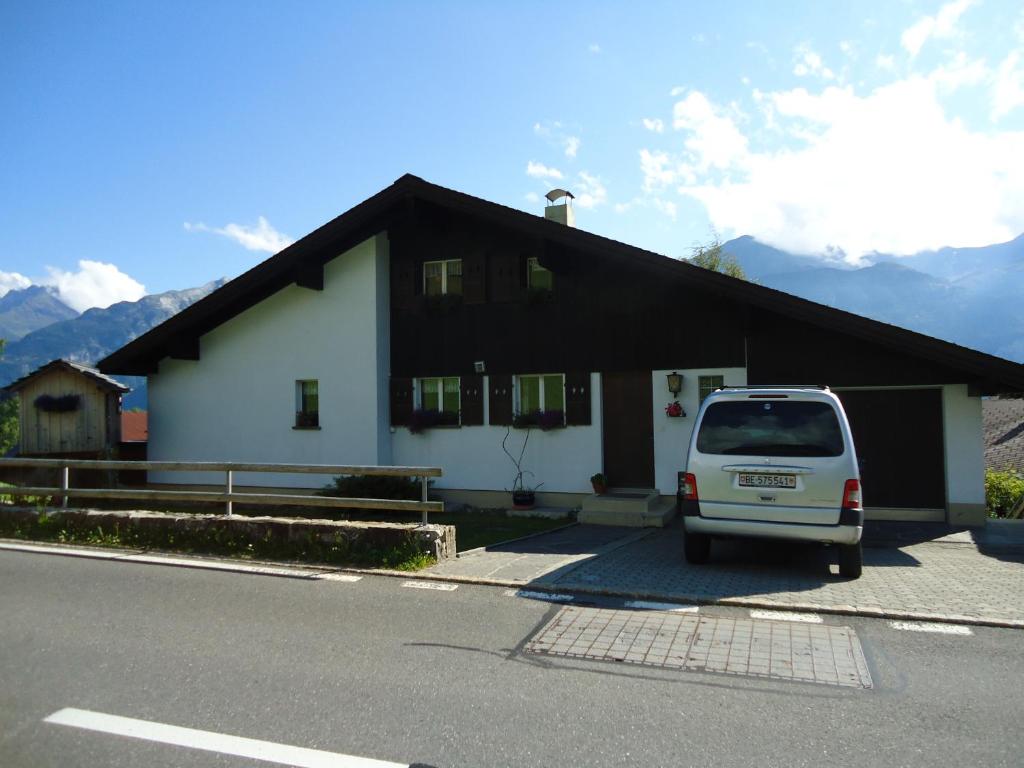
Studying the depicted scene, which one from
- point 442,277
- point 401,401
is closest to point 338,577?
point 401,401

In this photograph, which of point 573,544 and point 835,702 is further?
point 573,544

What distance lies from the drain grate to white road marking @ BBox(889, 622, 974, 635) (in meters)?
0.45

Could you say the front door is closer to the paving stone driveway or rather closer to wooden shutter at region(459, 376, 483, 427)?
wooden shutter at region(459, 376, 483, 427)

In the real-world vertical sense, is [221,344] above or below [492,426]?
above

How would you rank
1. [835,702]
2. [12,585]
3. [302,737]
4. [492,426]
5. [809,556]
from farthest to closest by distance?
[492,426] < [809,556] < [12,585] < [835,702] < [302,737]

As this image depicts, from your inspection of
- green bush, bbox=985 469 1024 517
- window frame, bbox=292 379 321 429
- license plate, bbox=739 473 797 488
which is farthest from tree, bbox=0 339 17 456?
license plate, bbox=739 473 797 488

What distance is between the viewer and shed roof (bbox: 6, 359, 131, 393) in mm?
16562

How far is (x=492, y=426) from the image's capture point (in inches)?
570

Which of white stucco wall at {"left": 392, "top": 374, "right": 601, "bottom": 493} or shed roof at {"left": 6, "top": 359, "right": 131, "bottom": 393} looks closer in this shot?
white stucco wall at {"left": 392, "top": 374, "right": 601, "bottom": 493}

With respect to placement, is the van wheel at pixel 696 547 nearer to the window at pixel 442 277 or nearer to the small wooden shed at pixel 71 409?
the window at pixel 442 277

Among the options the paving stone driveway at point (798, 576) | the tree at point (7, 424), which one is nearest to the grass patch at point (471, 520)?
the paving stone driveway at point (798, 576)

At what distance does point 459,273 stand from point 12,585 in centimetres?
983

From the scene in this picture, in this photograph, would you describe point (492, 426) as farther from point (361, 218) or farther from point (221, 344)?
point (221, 344)

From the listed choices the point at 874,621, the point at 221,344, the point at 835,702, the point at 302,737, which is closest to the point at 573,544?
the point at 874,621
